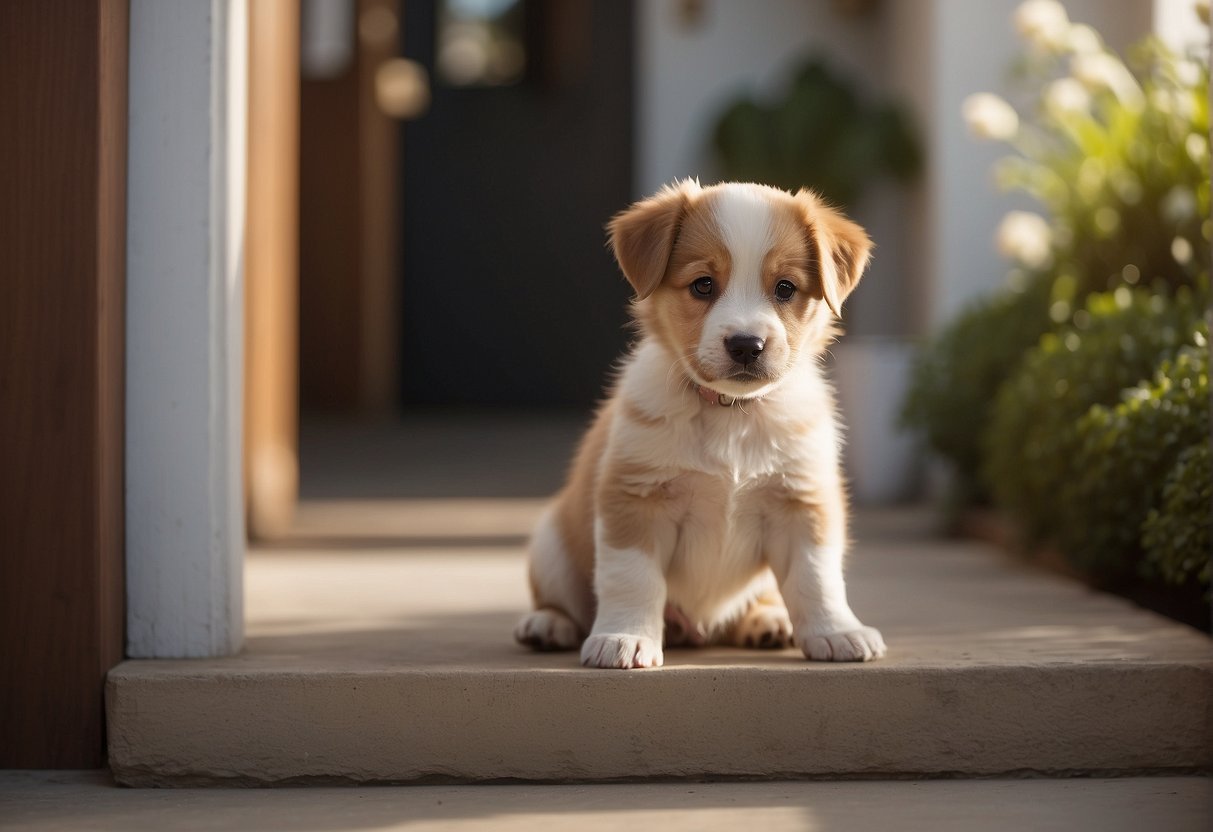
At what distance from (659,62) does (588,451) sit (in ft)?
24.1

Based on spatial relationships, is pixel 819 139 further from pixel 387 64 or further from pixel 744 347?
pixel 744 347

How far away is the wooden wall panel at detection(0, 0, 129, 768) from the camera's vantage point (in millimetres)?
2863

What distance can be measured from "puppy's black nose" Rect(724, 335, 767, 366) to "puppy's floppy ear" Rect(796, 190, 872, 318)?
0.78ft

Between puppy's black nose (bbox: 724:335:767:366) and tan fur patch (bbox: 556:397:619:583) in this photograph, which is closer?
puppy's black nose (bbox: 724:335:767:366)

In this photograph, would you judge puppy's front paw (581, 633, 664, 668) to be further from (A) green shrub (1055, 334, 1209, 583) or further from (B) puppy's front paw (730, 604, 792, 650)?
(A) green shrub (1055, 334, 1209, 583)

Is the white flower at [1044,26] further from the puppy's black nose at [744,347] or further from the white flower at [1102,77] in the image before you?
the puppy's black nose at [744,347]

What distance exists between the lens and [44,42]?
2865 millimetres

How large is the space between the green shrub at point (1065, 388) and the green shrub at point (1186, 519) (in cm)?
67

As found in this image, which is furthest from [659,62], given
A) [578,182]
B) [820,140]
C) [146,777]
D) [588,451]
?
[146,777]

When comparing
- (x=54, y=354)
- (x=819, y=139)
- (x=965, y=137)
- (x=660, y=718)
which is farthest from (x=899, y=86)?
(x=54, y=354)

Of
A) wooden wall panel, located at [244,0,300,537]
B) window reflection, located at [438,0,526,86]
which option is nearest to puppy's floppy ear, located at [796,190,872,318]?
wooden wall panel, located at [244,0,300,537]

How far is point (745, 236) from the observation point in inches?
110

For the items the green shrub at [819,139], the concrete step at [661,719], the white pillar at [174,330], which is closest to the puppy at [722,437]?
the concrete step at [661,719]

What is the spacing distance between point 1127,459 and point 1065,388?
0.56 metres
